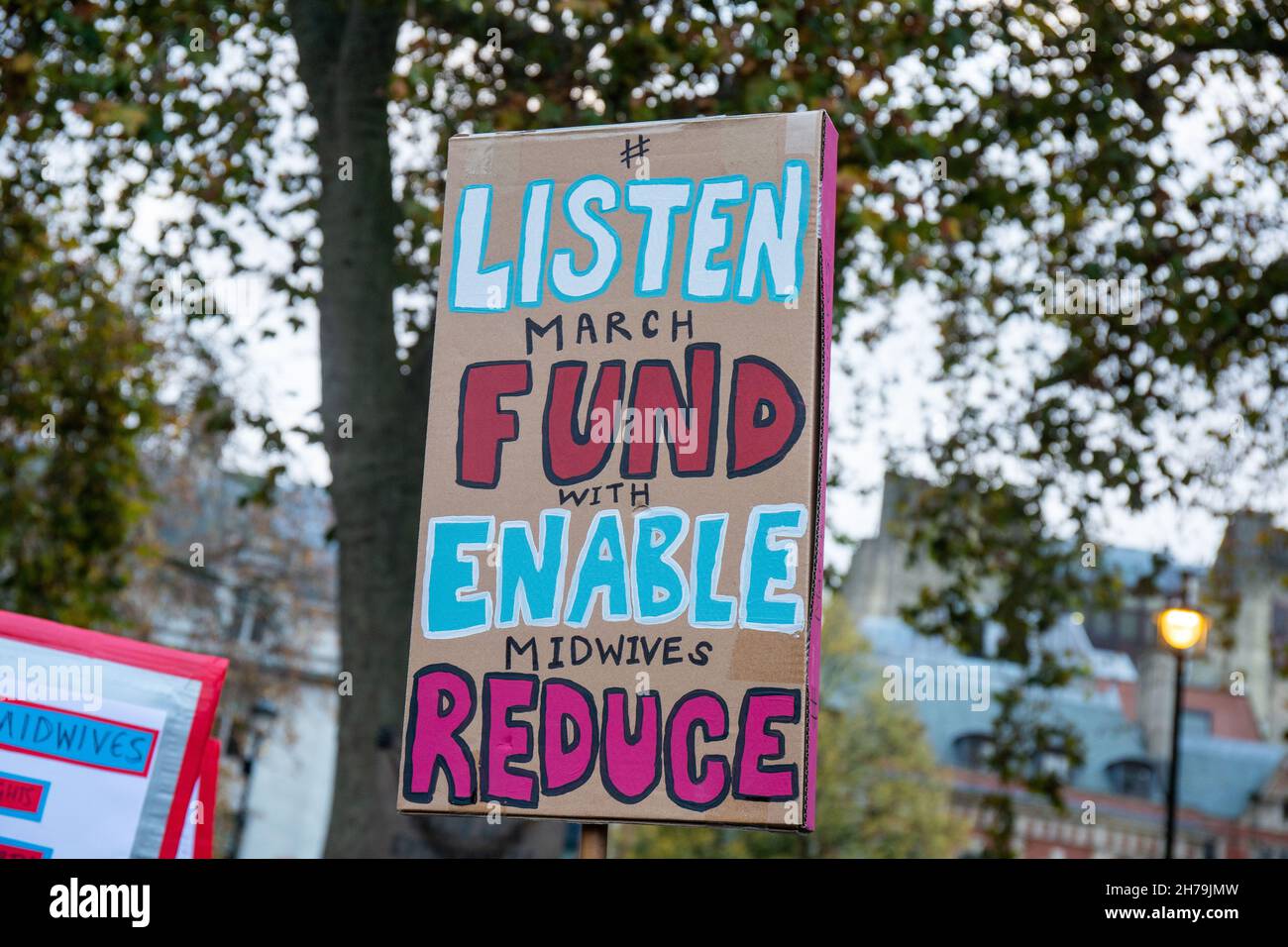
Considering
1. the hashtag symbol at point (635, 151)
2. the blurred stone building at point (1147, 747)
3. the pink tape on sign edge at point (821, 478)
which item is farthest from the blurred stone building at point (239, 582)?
the blurred stone building at point (1147, 747)

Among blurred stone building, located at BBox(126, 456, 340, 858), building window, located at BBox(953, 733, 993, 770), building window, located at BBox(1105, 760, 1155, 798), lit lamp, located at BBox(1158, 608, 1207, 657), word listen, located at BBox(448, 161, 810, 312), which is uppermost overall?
building window, located at BBox(953, 733, 993, 770)

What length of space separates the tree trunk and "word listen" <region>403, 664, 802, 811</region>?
4.49 metres

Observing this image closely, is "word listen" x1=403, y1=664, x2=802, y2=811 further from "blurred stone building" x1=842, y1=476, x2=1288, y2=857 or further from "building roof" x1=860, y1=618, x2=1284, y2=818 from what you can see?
"building roof" x1=860, y1=618, x2=1284, y2=818

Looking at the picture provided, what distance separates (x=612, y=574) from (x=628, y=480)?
0.67 ft

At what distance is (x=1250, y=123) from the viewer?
34.4 feet

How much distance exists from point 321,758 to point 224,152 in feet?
127

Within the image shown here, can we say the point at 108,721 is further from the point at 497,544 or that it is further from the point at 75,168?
the point at 75,168

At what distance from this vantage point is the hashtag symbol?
11.0 ft

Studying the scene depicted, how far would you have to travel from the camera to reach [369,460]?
7.80 m

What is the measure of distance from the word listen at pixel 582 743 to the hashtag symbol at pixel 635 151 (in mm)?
1179

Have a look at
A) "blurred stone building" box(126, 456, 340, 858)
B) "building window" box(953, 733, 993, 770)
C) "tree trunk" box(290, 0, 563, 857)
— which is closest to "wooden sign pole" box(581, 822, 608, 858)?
"tree trunk" box(290, 0, 563, 857)

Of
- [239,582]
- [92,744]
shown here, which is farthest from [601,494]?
[239,582]

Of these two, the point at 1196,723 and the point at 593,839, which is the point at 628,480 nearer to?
the point at 593,839
